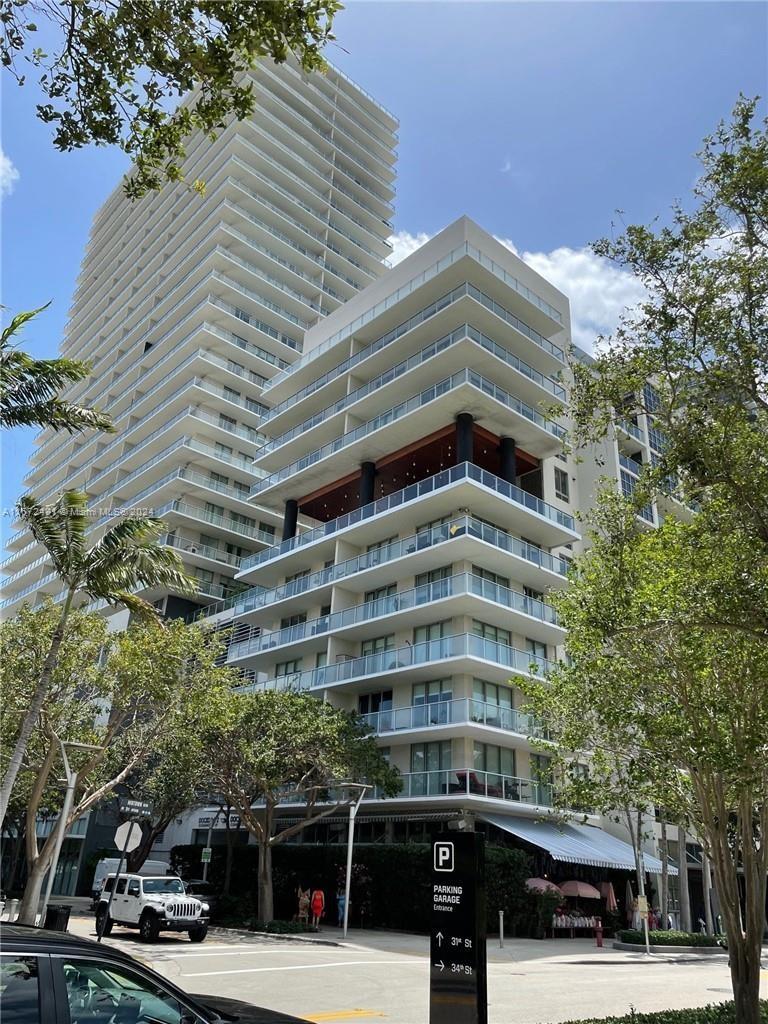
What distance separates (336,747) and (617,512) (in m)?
17.4

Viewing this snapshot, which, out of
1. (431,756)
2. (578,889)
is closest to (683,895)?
(578,889)

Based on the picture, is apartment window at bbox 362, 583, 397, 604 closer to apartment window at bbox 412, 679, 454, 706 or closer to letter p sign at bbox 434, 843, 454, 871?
apartment window at bbox 412, 679, 454, 706

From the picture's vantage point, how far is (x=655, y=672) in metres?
11.7

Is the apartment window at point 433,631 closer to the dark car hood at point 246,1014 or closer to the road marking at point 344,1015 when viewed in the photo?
the road marking at point 344,1015

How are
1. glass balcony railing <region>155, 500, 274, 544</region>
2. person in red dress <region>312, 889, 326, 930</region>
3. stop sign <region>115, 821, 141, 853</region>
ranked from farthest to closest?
glass balcony railing <region>155, 500, 274, 544</region>, person in red dress <region>312, 889, 326, 930</region>, stop sign <region>115, 821, 141, 853</region>

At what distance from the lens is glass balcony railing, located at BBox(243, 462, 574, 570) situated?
3169 centimetres

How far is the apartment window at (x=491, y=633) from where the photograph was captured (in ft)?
102

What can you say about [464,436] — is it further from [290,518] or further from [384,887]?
[384,887]

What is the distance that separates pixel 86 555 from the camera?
18781 millimetres

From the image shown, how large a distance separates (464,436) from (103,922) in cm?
2294

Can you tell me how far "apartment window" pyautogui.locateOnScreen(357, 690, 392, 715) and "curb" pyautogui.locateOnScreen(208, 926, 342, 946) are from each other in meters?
9.95

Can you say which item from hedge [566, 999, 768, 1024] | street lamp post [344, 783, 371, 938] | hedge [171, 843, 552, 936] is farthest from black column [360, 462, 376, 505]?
hedge [566, 999, 768, 1024]

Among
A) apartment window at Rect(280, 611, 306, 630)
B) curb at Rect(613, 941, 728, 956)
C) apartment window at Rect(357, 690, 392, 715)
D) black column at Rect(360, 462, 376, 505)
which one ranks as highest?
black column at Rect(360, 462, 376, 505)

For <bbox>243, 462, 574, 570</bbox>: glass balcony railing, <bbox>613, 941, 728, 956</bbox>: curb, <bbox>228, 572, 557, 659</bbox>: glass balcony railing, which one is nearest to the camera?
<bbox>613, 941, 728, 956</bbox>: curb
